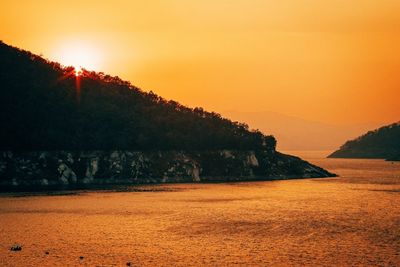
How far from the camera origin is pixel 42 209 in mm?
101812

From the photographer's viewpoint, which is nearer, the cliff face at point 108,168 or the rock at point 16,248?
the rock at point 16,248

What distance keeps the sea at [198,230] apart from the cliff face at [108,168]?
27.0 metres

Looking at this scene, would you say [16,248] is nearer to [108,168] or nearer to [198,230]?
[198,230]

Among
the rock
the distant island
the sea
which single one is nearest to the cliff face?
the distant island

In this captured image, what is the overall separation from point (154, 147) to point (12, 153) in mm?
47880

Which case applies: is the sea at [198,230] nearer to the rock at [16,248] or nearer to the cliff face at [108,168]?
the rock at [16,248]

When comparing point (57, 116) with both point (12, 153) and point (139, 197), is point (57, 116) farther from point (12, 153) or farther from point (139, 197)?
point (139, 197)

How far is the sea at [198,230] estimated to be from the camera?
5816 cm

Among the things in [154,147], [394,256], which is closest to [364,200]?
[394,256]

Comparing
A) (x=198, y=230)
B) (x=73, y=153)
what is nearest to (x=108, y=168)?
(x=73, y=153)

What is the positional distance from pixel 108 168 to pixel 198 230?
100 metres

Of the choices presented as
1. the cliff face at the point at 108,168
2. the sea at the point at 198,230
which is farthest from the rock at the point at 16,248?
the cliff face at the point at 108,168

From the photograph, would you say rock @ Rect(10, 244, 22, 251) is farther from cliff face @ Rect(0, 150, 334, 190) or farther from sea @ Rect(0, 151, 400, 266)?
cliff face @ Rect(0, 150, 334, 190)

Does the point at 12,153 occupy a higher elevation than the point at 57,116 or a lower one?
lower
